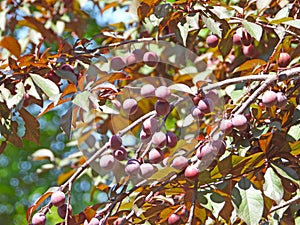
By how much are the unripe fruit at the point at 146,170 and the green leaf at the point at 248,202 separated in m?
0.14

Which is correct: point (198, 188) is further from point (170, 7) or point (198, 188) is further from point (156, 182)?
point (170, 7)

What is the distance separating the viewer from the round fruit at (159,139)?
3.22ft

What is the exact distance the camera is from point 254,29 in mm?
1084

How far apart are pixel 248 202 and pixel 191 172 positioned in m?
0.10

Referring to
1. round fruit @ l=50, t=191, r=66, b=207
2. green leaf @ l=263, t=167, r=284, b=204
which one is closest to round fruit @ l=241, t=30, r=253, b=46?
green leaf @ l=263, t=167, r=284, b=204

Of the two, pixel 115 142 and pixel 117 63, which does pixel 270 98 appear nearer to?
pixel 115 142

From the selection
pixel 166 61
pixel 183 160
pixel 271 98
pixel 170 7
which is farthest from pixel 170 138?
pixel 166 61

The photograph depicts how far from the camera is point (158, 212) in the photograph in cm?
107

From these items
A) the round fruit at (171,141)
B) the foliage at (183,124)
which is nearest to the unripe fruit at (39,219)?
the foliage at (183,124)

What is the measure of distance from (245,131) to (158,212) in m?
0.21

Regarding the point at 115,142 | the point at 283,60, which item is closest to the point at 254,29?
the point at 283,60

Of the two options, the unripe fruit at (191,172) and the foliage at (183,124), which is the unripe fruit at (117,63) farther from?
the unripe fruit at (191,172)

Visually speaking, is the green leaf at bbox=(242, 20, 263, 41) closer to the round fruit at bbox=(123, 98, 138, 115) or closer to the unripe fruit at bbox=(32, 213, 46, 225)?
the round fruit at bbox=(123, 98, 138, 115)

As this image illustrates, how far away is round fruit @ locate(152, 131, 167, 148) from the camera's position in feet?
3.22
